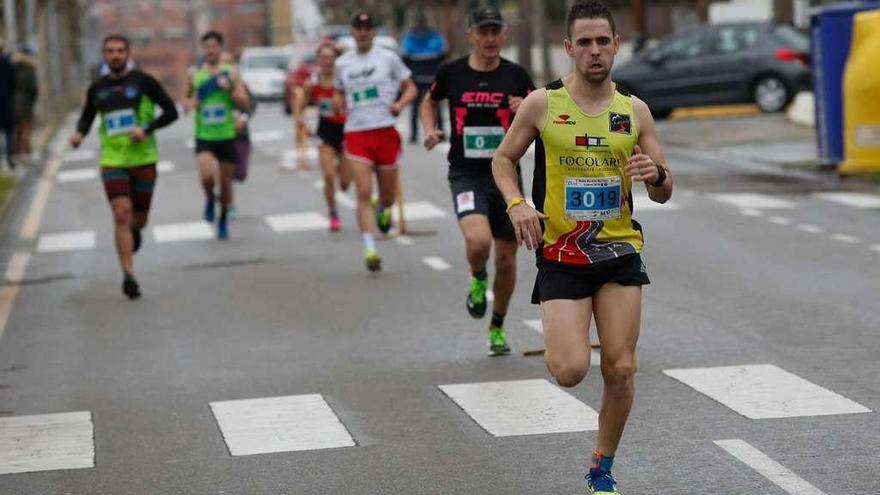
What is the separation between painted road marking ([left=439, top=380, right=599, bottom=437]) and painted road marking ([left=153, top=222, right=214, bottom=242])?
969cm

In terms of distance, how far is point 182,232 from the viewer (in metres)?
20.4

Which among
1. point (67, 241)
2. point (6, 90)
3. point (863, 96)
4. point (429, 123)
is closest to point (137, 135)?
point (429, 123)

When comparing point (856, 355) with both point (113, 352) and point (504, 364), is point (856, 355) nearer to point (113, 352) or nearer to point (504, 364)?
point (504, 364)

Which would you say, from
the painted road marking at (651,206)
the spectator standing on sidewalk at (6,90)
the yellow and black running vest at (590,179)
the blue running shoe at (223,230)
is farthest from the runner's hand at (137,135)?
the spectator standing on sidewalk at (6,90)

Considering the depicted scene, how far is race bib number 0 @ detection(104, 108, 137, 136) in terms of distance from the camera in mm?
14703

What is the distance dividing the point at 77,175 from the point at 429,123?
19116mm

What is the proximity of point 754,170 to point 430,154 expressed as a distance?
20.3ft

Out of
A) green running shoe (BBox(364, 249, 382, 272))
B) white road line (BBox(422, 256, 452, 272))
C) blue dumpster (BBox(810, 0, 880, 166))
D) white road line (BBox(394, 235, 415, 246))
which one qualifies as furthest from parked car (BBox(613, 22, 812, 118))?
green running shoe (BBox(364, 249, 382, 272))

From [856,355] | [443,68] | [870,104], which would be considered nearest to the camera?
[856,355]

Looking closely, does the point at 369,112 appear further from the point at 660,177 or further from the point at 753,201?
the point at 660,177

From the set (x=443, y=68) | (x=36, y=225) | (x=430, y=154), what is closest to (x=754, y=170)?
(x=430, y=154)

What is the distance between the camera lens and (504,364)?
11.1m

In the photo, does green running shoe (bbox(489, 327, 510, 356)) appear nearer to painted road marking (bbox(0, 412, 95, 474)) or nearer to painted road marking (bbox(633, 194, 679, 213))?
painted road marking (bbox(0, 412, 95, 474))

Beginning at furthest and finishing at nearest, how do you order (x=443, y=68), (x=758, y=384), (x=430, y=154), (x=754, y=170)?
(x=430, y=154) → (x=754, y=170) → (x=443, y=68) → (x=758, y=384)
